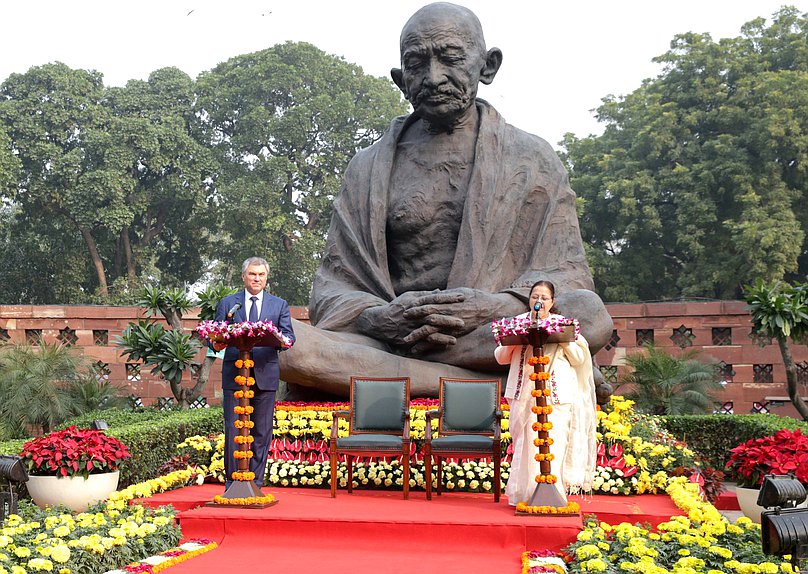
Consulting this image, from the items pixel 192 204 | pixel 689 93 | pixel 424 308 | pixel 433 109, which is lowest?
pixel 424 308

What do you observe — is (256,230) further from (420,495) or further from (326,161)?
(420,495)

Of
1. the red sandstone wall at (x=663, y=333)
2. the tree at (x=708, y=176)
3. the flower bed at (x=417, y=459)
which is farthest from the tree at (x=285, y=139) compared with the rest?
the flower bed at (x=417, y=459)

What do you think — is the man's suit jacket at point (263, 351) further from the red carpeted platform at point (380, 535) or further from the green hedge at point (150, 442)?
the green hedge at point (150, 442)

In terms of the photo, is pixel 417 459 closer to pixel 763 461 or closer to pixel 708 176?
pixel 763 461

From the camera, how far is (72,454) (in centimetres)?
Answer: 620

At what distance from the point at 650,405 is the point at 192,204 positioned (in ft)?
51.4

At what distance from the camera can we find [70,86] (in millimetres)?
24891

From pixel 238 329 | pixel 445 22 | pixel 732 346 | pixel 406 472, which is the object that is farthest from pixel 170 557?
pixel 732 346

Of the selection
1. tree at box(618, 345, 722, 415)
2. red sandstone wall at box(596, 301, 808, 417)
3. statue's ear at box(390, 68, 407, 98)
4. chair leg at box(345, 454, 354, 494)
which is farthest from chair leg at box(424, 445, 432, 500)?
red sandstone wall at box(596, 301, 808, 417)

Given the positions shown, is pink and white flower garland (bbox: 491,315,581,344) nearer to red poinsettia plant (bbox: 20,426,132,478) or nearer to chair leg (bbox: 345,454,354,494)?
chair leg (bbox: 345,454,354,494)

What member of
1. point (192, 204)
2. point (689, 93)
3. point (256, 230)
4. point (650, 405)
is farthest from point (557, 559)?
point (192, 204)

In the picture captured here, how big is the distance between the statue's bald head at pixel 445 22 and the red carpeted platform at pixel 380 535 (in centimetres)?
411

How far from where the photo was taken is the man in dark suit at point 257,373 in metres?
5.71

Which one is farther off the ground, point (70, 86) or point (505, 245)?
point (70, 86)
